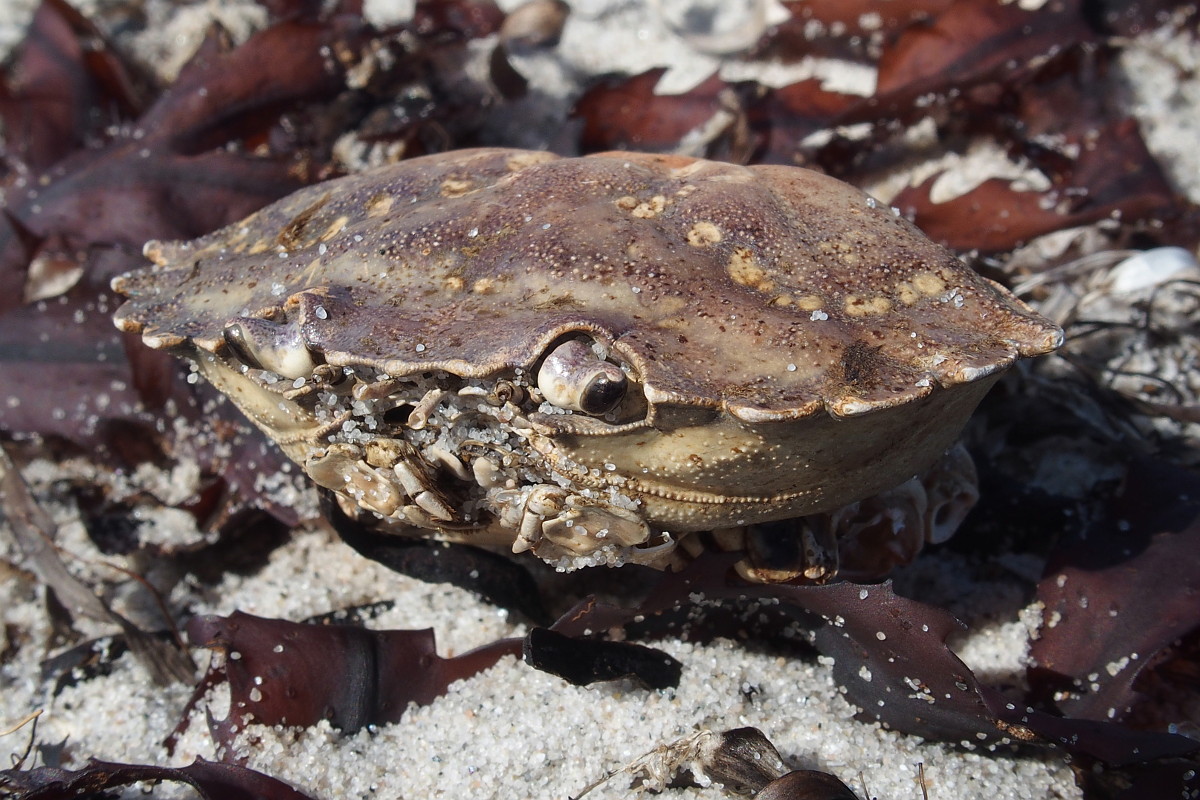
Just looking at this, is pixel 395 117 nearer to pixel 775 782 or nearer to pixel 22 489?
pixel 22 489

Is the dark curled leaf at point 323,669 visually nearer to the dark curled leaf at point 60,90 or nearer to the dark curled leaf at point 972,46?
the dark curled leaf at point 60,90

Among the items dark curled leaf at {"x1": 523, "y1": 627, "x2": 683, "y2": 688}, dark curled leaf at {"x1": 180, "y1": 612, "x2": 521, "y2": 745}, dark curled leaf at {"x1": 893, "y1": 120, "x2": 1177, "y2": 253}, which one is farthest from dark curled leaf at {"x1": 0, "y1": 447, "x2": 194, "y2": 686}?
dark curled leaf at {"x1": 893, "y1": 120, "x2": 1177, "y2": 253}

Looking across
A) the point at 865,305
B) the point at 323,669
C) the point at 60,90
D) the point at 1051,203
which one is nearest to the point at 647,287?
the point at 865,305

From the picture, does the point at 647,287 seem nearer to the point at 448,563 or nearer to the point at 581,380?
the point at 581,380

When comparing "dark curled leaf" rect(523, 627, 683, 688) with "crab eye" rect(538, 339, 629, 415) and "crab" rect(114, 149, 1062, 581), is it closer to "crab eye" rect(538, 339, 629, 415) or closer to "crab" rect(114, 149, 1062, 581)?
"crab" rect(114, 149, 1062, 581)

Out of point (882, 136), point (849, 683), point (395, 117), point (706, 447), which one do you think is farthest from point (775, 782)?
point (395, 117)
